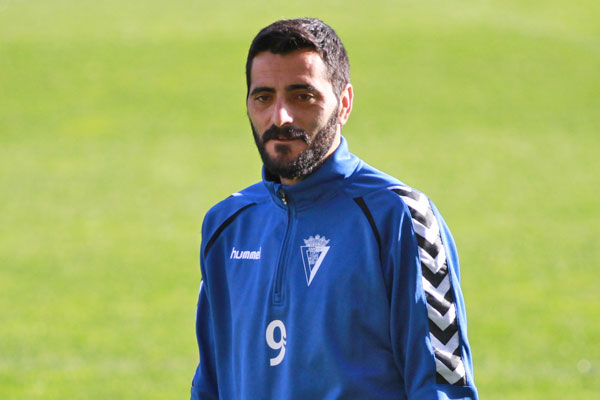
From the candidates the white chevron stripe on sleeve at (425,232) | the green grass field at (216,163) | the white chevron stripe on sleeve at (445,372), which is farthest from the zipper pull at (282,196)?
the green grass field at (216,163)

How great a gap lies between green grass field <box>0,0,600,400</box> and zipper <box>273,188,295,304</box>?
708 centimetres

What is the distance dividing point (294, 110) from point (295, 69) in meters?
0.13

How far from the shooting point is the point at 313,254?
9.58 ft

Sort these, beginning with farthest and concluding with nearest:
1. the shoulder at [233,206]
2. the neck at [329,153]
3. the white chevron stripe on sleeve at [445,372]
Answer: the shoulder at [233,206], the neck at [329,153], the white chevron stripe on sleeve at [445,372]

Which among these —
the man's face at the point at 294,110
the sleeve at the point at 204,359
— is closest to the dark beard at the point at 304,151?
the man's face at the point at 294,110

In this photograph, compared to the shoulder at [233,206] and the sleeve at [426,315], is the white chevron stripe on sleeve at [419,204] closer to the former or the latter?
the sleeve at [426,315]

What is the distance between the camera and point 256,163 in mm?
23297

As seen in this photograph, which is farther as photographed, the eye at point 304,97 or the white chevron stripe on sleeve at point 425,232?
the eye at point 304,97

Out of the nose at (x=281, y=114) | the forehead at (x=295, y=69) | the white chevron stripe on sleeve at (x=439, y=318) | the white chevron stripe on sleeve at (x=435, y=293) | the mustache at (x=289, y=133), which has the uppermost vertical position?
the forehead at (x=295, y=69)


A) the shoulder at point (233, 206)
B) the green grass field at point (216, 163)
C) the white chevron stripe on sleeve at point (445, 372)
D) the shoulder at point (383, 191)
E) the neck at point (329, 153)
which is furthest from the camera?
the green grass field at point (216, 163)

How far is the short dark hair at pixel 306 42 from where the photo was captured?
2.94 m

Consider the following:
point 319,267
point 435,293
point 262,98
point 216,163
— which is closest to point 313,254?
point 319,267

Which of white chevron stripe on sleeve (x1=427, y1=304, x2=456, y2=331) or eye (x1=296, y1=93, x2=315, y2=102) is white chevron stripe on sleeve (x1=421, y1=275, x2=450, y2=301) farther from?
eye (x1=296, y1=93, x2=315, y2=102)

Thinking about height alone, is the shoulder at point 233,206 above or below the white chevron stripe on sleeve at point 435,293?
above
